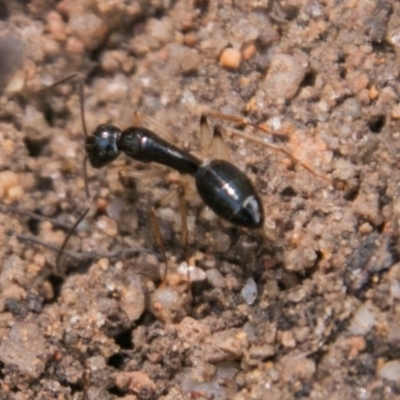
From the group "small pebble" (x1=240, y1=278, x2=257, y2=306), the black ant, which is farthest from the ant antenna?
"small pebble" (x1=240, y1=278, x2=257, y2=306)

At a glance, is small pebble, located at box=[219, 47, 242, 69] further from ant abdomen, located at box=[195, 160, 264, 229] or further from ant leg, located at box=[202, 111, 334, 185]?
ant abdomen, located at box=[195, 160, 264, 229]

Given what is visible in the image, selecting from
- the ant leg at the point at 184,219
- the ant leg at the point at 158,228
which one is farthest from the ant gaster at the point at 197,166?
the ant leg at the point at 158,228

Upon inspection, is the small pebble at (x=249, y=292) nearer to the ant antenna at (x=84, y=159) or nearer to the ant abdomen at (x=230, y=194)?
the ant abdomen at (x=230, y=194)

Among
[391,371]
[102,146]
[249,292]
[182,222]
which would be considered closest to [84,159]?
[102,146]

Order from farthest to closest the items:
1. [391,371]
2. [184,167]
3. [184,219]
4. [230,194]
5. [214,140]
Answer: [184,167], [214,140], [184,219], [230,194], [391,371]

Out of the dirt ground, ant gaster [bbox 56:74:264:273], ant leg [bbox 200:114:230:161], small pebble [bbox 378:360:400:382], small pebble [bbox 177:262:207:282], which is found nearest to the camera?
small pebble [bbox 378:360:400:382]

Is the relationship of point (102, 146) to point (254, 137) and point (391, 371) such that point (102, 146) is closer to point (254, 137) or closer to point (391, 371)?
point (254, 137)

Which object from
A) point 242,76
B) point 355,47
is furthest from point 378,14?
point 242,76
